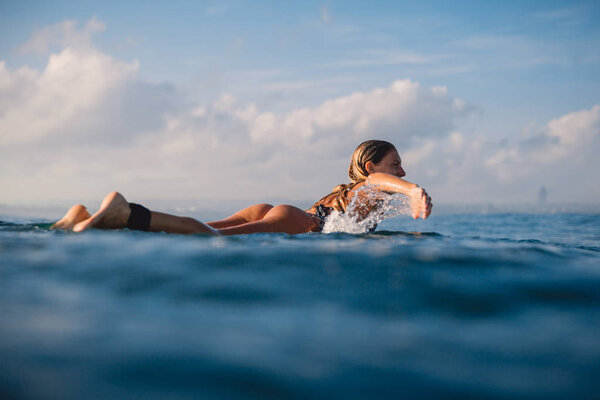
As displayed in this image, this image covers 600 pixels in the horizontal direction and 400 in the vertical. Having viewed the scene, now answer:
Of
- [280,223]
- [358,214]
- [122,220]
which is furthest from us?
[358,214]

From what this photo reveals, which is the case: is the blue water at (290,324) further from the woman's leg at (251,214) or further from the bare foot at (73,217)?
the woman's leg at (251,214)

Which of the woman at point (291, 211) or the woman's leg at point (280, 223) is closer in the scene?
the woman at point (291, 211)

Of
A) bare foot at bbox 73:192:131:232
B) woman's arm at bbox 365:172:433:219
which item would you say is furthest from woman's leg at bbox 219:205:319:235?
bare foot at bbox 73:192:131:232

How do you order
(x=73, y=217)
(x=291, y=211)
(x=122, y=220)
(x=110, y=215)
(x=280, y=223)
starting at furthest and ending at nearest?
(x=291, y=211)
(x=280, y=223)
(x=73, y=217)
(x=122, y=220)
(x=110, y=215)

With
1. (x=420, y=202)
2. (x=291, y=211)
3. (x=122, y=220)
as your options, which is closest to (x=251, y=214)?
(x=291, y=211)

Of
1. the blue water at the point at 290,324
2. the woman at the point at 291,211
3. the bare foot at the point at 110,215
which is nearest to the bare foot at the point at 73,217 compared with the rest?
the woman at the point at 291,211

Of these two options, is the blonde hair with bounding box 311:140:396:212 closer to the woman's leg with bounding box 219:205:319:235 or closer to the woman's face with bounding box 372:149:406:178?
the woman's face with bounding box 372:149:406:178

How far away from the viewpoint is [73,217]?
4.93 m

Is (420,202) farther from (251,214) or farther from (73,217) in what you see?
(73,217)

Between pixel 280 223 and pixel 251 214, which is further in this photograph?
pixel 251 214

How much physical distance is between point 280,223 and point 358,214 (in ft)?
3.65

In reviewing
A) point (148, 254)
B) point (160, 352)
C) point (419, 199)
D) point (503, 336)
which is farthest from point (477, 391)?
point (419, 199)

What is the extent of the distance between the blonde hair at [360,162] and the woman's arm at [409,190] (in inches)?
19.8

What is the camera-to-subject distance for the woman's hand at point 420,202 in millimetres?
4719
